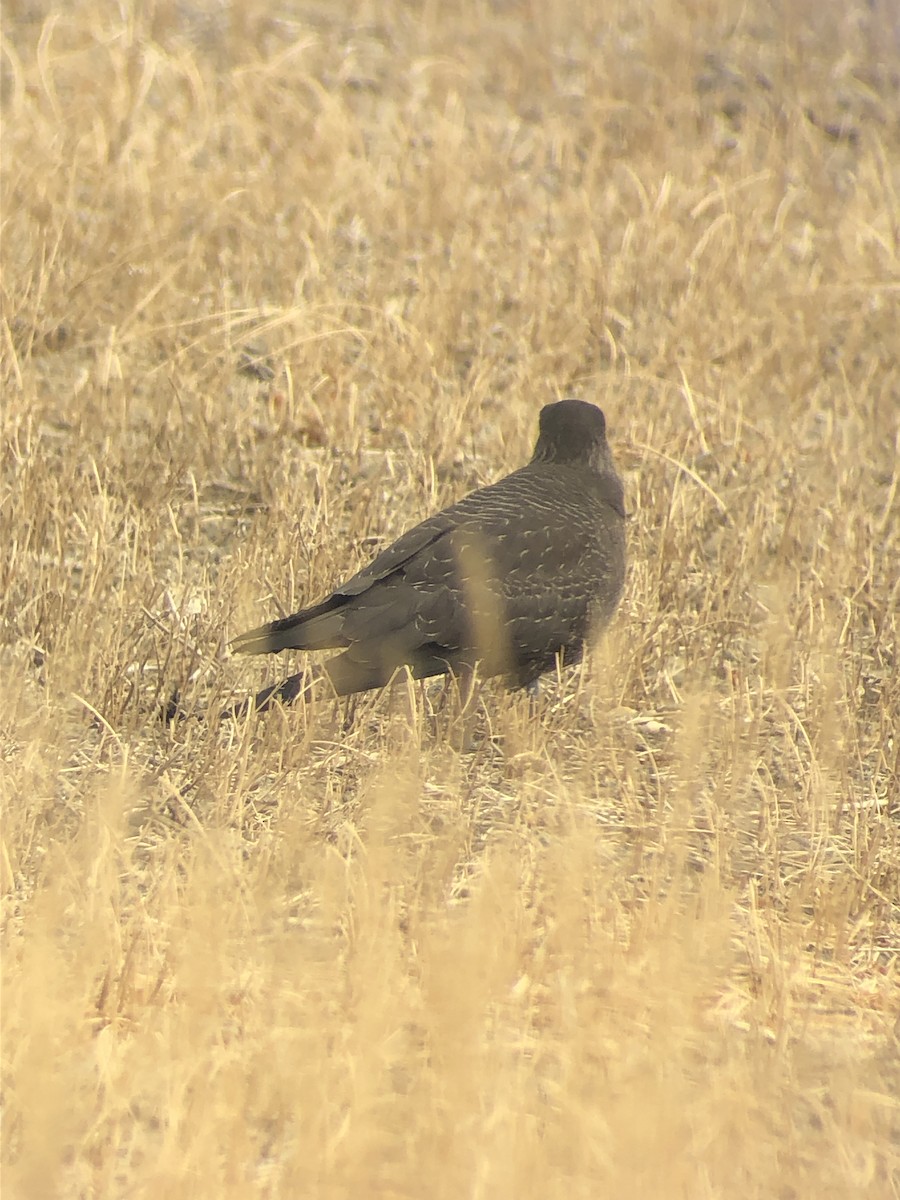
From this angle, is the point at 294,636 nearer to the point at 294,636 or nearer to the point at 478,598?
the point at 294,636

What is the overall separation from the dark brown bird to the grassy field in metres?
0.19

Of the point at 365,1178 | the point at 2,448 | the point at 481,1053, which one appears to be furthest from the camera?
the point at 2,448

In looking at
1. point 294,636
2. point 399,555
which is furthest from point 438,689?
point 294,636

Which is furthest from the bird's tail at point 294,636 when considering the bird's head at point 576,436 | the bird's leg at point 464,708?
the bird's head at point 576,436

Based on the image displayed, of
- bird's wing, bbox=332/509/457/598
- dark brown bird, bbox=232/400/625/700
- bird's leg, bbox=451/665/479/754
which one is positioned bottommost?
bird's leg, bbox=451/665/479/754

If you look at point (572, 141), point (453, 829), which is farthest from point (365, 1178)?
point (572, 141)

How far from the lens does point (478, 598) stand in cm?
442

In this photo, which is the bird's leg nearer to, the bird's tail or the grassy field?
the grassy field

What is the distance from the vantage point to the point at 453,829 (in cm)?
371

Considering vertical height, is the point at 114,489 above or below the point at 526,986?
below

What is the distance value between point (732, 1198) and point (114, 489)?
398 cm

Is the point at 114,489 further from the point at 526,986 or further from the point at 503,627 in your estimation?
the point at 526,986

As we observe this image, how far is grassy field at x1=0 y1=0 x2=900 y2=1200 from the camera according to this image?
2775 mm

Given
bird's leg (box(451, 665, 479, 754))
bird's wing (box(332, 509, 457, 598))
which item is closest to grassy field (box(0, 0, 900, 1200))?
bird's leg (box(451, 665, 479, 754))
